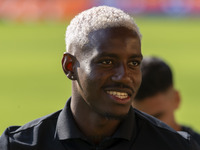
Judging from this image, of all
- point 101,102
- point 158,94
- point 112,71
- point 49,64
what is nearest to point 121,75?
point 112,71

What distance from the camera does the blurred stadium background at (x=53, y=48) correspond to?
34.3ft

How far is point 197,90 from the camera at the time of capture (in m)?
11.9

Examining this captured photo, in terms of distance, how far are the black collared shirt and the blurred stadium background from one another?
17.7 feet

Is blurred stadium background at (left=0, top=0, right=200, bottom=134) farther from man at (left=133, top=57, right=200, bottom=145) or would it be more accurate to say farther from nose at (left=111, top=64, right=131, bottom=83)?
nose at (left=111, top=64, right=131, bottom=83)

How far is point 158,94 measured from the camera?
420 cm

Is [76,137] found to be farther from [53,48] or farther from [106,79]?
[53,48]

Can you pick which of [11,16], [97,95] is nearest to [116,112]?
[97,95]

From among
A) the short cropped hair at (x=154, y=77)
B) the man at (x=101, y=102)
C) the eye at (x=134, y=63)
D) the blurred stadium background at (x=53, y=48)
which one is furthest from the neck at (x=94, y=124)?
the blurred stadium background at (x=53, y=48)

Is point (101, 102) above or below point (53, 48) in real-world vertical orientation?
above

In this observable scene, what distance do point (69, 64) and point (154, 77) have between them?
177 cm

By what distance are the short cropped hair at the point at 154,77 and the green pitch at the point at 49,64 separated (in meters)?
4.18

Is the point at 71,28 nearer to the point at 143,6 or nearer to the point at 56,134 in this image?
the point at 56,134

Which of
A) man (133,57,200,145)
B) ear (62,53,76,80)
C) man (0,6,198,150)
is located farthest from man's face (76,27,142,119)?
man (133,57,200,145)

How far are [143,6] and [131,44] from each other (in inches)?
1050
